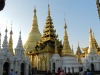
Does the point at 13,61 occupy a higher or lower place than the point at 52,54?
lower

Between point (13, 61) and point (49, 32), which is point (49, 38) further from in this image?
point (13, 61)

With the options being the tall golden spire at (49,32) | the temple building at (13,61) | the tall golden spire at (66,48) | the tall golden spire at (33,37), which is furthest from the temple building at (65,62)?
the tall golden spire at (33,37)

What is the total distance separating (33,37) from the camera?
128 ft

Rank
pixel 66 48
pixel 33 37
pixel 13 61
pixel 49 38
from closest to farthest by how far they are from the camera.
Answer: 1. pixel 13 61
2. pixel 66 48
3. pixel 49 38
4. pixel 33 37

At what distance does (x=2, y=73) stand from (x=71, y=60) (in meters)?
10.5

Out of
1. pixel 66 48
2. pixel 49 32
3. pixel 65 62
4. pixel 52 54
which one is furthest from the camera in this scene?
pixel 49 32

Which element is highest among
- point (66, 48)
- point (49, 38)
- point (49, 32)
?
point (49, 32)

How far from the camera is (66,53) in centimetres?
3041

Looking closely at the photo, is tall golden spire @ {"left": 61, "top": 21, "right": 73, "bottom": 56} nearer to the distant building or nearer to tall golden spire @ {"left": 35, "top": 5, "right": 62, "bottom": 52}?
the distant building

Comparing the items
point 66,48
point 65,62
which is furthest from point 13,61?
point 66,48

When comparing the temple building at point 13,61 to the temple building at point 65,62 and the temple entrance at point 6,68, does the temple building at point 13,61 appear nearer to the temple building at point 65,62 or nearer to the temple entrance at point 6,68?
the temple entrance at point 6,68

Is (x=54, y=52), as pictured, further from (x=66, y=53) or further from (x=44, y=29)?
(x=44, y=29)

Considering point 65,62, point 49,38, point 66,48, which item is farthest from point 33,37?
point 65,62

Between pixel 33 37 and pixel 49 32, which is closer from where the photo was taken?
pixel 49 32
